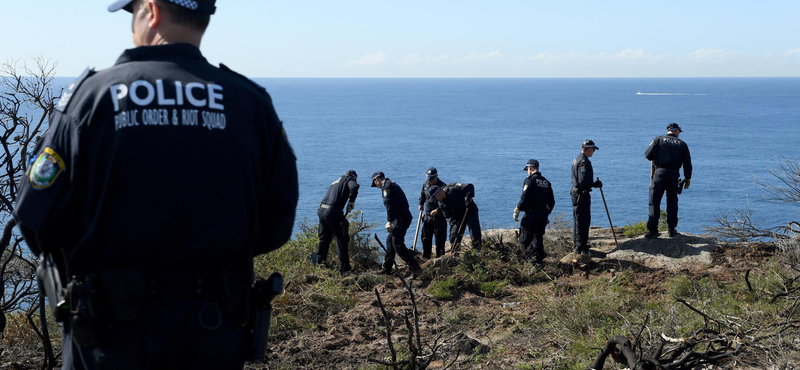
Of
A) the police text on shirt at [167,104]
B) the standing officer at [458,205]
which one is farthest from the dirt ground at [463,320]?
the police text on shirt at [167,104]

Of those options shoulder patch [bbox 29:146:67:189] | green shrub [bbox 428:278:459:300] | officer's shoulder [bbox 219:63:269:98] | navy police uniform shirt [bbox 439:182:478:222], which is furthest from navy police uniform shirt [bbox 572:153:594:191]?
shoulder patch [bbox 29:146:67:189]

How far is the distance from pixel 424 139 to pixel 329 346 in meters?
83.7

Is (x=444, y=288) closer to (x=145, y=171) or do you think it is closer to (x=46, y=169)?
(x=145, y=171)

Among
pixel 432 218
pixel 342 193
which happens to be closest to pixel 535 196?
pixel 432 218

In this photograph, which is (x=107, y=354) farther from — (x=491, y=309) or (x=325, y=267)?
(x=325, y=267)

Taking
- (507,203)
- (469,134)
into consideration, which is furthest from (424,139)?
(507,203)

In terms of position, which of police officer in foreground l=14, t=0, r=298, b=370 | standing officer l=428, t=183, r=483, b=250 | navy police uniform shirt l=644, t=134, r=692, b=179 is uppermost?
police officer in foreground l=14, t=0, r=298, b=370

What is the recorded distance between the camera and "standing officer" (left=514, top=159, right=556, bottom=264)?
1237 cm

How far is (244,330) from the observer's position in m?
2.87

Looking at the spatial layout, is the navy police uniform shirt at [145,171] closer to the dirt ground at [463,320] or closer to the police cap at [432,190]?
the dirt ground at [463,320]

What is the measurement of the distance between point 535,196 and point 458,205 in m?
2.26

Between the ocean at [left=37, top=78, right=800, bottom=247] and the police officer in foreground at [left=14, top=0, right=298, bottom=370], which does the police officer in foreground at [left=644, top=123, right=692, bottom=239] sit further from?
the police officer in foreground at [left=14, top=0, right=298, bottom=370]

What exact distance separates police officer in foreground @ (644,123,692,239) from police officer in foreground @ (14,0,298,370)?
1184 cm

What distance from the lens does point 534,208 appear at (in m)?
12.5
